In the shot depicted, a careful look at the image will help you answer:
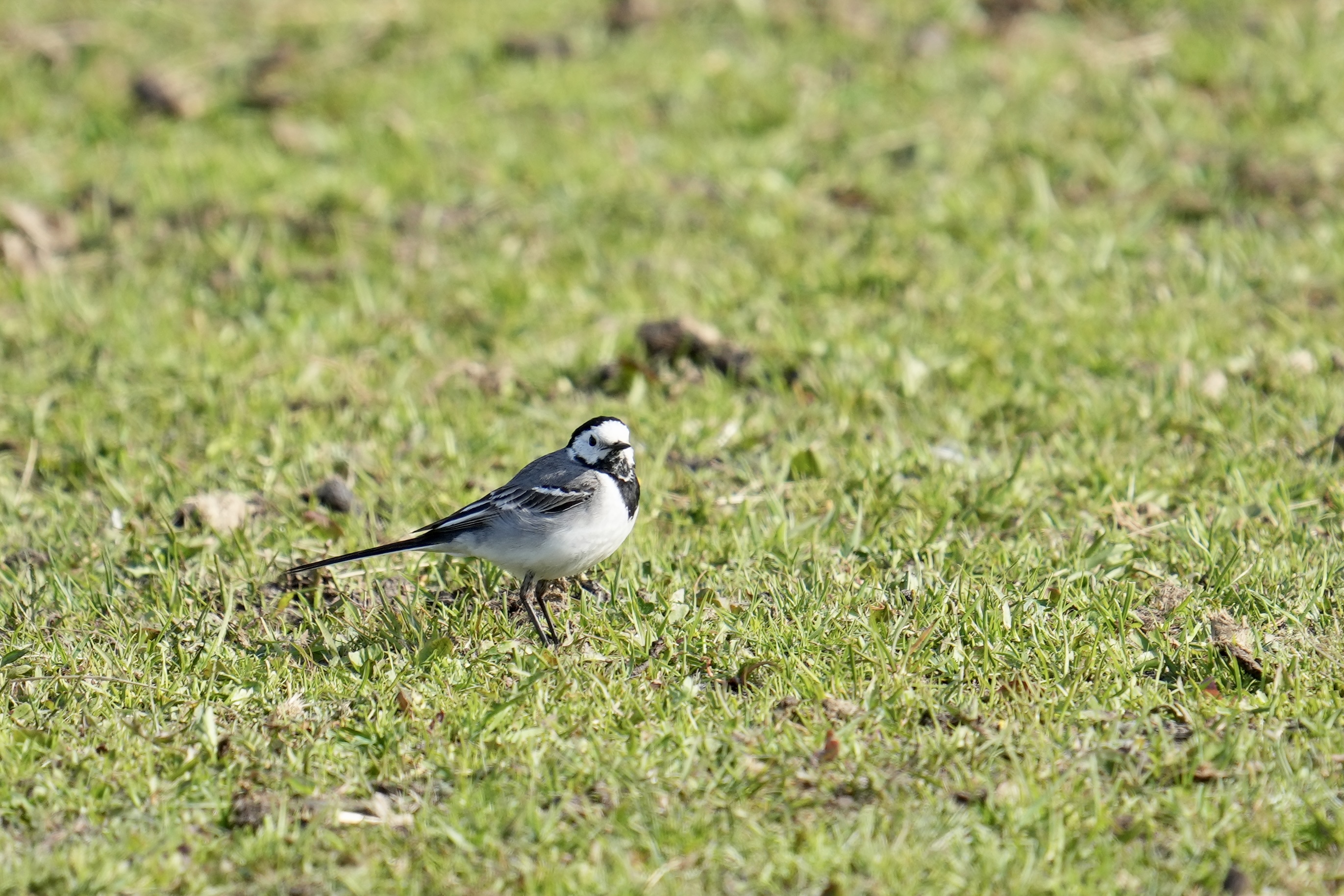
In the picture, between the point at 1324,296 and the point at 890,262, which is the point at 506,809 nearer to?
the point at 890,262

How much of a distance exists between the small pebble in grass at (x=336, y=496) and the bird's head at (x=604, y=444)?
1.07m

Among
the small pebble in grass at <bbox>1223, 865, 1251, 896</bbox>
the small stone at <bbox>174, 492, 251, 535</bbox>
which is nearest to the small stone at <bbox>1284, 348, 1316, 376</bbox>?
the small pebble in grass at <bbox>1223, 865, 1251, 896</bbox>

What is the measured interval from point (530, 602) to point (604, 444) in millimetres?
617

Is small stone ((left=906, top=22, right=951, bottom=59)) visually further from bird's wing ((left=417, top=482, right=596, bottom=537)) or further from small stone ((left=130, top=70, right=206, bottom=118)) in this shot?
bird's wing ((left=417, top=482, right=596, bottom=537))

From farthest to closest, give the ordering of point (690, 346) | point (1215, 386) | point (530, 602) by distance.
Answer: point (690, 346) → point (1215, 386) → point (530, 602)

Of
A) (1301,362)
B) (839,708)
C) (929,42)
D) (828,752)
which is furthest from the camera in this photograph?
(929,42)

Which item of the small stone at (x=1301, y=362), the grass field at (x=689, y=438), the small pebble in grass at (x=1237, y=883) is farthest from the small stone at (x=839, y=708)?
the small stone at (x=1301, y=362)

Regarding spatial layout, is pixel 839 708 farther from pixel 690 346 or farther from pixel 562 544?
pixel 690 346

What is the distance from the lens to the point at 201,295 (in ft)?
26.4

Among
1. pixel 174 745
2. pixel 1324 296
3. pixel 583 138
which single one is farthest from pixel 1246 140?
pixel 174 745

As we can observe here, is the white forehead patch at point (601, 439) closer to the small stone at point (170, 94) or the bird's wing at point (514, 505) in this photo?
the bird's wing at point (514, 505)

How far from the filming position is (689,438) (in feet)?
21.5

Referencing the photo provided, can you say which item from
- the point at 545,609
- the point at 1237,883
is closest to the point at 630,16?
the point at 545,609

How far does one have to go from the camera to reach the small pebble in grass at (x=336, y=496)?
19.7 feet
